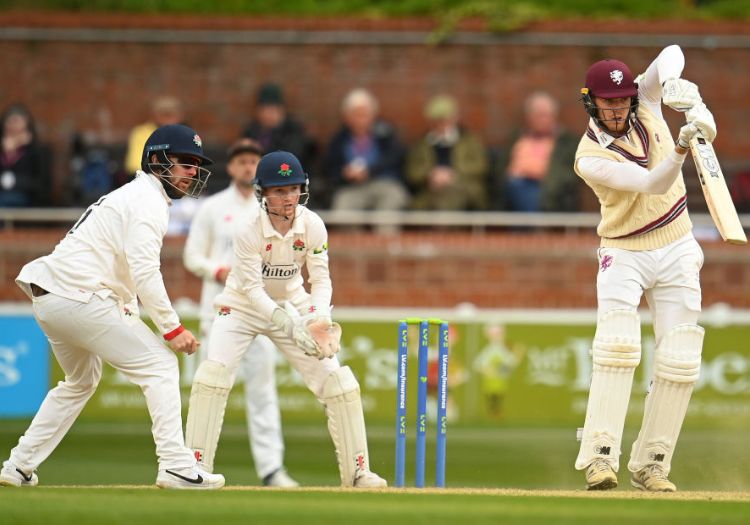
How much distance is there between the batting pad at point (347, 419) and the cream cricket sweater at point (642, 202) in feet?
4.79

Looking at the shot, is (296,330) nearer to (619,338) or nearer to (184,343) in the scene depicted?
(184,343)

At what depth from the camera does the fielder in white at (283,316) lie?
22.6 feet

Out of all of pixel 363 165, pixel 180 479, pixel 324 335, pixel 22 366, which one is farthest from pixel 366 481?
pixel 363 165

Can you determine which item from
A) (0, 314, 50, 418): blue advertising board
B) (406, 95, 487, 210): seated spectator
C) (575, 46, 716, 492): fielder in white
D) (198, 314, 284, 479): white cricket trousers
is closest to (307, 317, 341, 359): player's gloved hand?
(575, 46, 716, 492): fielder in white

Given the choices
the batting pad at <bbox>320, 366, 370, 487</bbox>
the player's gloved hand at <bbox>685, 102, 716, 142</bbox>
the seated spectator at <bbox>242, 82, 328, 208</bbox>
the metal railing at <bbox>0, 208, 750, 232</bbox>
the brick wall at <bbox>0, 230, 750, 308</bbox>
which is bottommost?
the batting pad at <bbox>320, 366, 370, 487</bbox>

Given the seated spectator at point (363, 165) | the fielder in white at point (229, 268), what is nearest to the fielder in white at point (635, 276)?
the fielder in white at point (229, 268)

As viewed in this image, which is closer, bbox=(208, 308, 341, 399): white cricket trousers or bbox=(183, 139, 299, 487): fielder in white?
bbox=(208, 308, 341, 399): white cricket trousers

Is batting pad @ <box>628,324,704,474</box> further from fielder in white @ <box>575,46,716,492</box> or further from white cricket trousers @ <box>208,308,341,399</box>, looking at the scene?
white cricket trousers @ <box>208,308,341,399</box>

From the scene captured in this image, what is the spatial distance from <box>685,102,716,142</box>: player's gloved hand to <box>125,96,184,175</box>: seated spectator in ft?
18.5

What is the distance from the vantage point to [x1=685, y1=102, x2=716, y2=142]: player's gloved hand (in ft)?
20.8

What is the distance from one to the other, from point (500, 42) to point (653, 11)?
172 cm

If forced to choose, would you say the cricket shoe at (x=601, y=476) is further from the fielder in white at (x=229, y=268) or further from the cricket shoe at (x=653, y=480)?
the fielder in white at (x=229, y=268)

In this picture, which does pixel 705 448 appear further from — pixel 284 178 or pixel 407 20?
pixel 407 20

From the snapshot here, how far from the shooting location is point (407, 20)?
13461 mm
